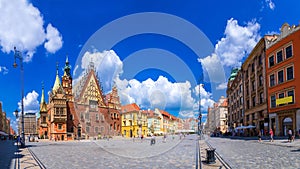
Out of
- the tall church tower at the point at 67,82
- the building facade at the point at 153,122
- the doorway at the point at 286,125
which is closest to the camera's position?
the doorway at the point at 286,125

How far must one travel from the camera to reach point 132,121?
96812mm

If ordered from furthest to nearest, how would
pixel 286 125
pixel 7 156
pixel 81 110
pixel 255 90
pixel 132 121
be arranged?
pixel 132 121 → pixel 81 110 → pixel 255 90 → pixel 286 125 → pixel 7 156

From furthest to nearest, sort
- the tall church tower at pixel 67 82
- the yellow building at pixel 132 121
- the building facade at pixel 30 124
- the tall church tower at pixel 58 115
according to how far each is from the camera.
A: the building facade at pixel 30 124 < the yellow building at pixel 132 121 < the tall church tower at pixel 67 82 < the tall church tower at pixel 58 115

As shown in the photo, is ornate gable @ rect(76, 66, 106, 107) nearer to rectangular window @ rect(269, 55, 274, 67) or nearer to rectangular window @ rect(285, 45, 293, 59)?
rectangular window @ rect(269, 55, 274, 67)

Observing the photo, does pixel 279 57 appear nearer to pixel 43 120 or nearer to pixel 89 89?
pixel 89 89

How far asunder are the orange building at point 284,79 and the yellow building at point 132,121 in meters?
53.8

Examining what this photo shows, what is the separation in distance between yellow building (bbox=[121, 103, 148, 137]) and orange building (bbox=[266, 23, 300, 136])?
53801 millimetres

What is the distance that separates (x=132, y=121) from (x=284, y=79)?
Answer: 61.6m

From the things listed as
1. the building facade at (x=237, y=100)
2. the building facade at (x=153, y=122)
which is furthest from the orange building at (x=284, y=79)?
the building facade at (x=153, y=122)

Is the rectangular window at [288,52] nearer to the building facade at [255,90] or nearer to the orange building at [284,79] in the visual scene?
the orange building at [284,79]

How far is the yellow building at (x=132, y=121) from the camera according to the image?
9531 centimetres

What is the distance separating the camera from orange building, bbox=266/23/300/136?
40422 mm

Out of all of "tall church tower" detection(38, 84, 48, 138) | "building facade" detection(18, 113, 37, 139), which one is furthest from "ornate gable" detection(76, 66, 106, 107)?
"building facade" detection(18, 113, 37, 139)

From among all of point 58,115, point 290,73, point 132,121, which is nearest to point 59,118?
point 58,115
